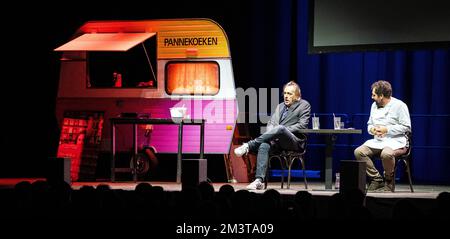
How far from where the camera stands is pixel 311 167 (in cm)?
924

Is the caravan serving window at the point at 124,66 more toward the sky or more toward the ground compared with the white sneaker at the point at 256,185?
more toward the sky

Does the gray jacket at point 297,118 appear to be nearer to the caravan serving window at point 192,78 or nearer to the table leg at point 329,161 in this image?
the table leg at point 329,161

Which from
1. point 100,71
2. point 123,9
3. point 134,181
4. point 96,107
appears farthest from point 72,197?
point 123,9

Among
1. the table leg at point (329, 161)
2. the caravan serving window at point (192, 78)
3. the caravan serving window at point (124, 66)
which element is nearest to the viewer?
the table leg at point (329, 161)

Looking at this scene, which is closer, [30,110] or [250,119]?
[250,119]

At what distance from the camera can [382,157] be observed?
7098mm

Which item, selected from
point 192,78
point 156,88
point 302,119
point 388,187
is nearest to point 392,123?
point 388,187

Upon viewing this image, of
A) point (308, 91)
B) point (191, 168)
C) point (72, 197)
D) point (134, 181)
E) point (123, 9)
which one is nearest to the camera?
point (72, 197)

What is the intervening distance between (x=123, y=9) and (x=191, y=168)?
4.45 meters

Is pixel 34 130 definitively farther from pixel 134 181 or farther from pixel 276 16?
pixel 276 16

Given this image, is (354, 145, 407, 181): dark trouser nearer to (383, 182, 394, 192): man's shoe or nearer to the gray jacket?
(383, 182, 394, 192): man's shoe

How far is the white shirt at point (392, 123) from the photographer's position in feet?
23.5

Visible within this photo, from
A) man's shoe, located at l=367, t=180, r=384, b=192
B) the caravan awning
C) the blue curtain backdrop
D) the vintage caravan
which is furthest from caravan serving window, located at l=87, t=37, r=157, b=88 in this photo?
man's shoe, located at l=367, t=180, r=384, b=192

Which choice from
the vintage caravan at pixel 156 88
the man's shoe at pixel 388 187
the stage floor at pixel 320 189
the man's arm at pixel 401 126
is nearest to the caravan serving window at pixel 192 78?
the vintage caravan at pixel 156 88
